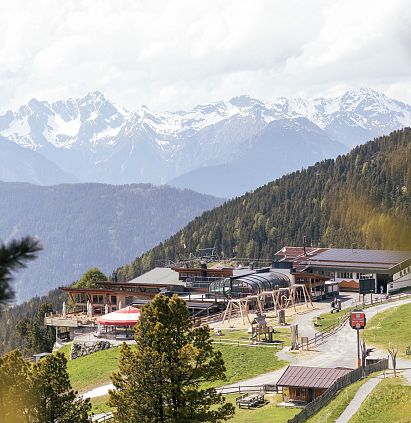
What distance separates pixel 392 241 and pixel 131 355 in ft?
104

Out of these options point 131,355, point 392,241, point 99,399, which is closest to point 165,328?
point 131,355

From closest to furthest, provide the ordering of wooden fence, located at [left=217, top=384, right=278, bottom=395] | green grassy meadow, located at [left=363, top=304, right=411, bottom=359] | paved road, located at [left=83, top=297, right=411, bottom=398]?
wooden fence, located at [left=217, top=384, right=278, bottom=395] → paved road, located at [left=83, top=297, right=411, bottom=398] → green grassy meadow, located at [left=363, top=304, right=411, bottom=359]

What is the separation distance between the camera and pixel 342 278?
477 ft

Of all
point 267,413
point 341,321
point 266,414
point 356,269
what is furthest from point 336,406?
point 356,269

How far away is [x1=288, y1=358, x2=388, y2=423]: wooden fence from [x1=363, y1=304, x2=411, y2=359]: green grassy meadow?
922 centimetres

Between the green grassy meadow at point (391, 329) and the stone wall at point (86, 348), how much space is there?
29178mm

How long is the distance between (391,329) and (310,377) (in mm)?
29469

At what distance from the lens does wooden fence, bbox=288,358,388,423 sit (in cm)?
5029

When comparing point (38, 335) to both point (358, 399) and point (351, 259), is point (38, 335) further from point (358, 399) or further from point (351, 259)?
point (358, 399)

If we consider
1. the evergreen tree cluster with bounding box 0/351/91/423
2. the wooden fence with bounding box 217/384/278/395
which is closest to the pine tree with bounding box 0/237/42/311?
the evergreen tree cluster with bounding box 0/351/91/423

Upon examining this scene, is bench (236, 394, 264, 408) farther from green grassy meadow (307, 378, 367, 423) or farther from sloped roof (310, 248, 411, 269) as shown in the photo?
sloped roof (310, 248, 411, 269)

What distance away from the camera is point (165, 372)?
4209cm

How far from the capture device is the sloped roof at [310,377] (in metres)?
61.5

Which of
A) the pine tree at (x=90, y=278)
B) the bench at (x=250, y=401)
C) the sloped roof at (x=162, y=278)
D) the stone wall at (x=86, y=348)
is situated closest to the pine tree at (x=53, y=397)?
the bench at (x=250, y=401)
